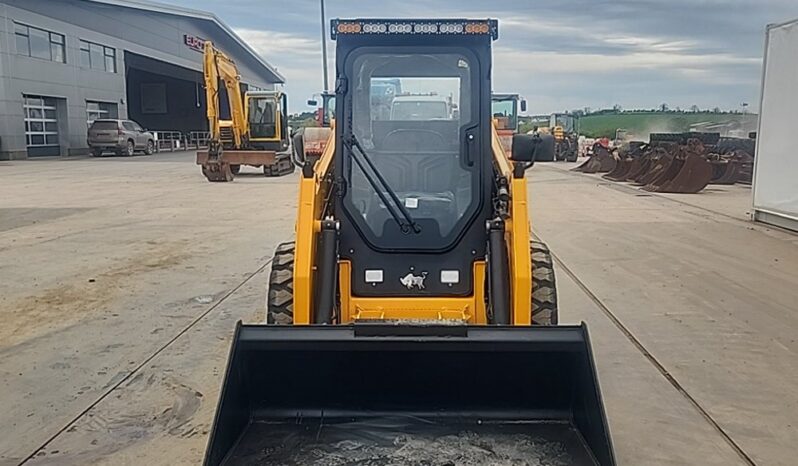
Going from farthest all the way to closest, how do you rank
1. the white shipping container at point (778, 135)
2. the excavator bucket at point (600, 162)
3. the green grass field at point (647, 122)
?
the green grass field at point (647, 122), the excavator bucket at point (600, 162), the white shipping container at point (778, 135)

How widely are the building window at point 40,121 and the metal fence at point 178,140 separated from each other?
301 inches

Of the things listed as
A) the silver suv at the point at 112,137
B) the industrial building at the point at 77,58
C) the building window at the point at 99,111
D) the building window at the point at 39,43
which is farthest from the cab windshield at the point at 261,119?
the building window at the point at 99,111

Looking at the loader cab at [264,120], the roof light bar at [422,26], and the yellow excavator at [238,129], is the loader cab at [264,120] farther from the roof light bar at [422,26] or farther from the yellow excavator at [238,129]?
the roof light bar at [422,26]

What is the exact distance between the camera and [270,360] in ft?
11.0

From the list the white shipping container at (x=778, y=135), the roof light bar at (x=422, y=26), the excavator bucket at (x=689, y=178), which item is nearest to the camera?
the roof light bar at (x=422, y=26)

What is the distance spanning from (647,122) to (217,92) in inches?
1239

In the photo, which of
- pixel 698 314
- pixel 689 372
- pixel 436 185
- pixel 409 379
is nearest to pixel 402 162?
pixel 436 185

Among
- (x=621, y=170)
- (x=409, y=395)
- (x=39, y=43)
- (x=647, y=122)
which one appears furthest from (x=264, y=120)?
(x=647, y=122)

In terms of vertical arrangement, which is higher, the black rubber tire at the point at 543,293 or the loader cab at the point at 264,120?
the loader cab at the point at 264,120

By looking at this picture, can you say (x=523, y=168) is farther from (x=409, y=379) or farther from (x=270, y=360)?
(x=270, y=360)

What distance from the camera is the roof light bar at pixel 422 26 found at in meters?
4.27

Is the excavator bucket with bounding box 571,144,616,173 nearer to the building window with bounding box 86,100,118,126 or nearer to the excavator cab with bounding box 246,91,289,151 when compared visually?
the excavator cab with bounding box 246,91,289,151

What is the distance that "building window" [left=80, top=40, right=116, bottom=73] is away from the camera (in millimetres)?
36500

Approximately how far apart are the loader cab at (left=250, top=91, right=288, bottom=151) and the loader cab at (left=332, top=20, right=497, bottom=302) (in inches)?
780
